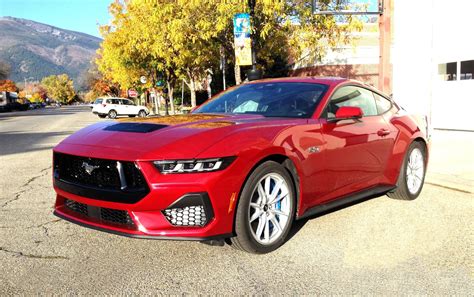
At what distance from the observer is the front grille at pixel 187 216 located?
3.24 meters

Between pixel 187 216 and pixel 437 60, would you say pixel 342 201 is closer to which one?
pixel 187 216

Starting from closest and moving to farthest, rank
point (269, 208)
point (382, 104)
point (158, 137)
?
1. point (158, 137)
2. point (269, 208)
3. point (382, 104)

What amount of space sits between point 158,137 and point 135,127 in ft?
1.60

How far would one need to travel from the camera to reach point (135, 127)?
3.82 meters

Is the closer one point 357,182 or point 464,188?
point 357,182

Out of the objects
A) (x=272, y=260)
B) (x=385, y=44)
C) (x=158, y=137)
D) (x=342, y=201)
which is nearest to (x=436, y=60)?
(x=385, y=44)

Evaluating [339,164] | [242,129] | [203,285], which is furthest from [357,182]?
[203,285]

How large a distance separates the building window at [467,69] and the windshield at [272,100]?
10.6 m

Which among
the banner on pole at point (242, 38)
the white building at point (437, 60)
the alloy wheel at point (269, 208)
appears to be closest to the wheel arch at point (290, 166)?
the alloy wheel at point (269, 208)

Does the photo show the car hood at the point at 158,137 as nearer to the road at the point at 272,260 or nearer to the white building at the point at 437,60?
the road at the point at 272,260

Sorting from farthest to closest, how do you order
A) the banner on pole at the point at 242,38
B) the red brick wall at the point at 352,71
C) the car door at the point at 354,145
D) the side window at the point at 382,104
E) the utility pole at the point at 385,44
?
1. the red brick wall at the point at 352,71
2. the banner on pole at the point at 242,38
3. the utility pole at the point at 385,44
4. the side window at the point at 382,104
5. the car door at the point at 354,145

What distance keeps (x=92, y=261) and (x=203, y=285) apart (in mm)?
1038

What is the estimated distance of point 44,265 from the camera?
3.49 metres

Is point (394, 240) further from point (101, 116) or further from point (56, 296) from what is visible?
point (101, 116)
